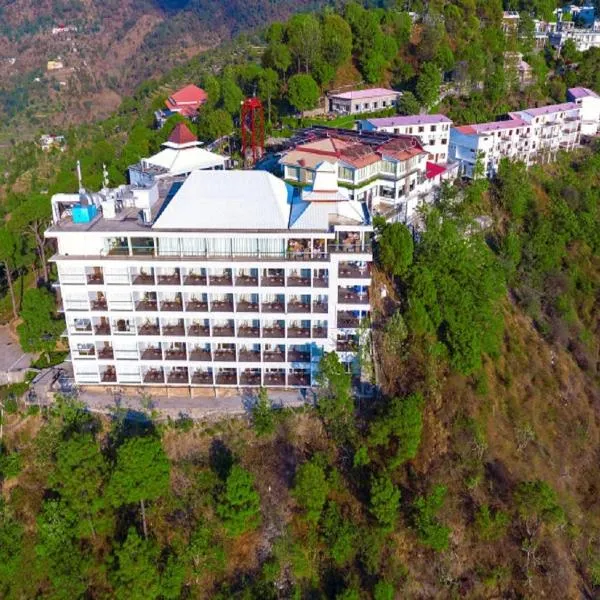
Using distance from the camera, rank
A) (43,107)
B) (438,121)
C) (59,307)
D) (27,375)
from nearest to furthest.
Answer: (27,375), (59,307), (438,121), (43,107)

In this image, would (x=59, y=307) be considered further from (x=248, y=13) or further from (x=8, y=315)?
(x=248, y=13)

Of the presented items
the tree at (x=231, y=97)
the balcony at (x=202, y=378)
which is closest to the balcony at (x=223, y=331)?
the balcony at (x=202, y=378)

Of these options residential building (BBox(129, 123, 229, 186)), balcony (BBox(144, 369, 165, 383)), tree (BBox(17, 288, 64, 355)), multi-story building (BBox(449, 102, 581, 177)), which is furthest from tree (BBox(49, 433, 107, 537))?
multi-story building (BBox(449, 102, 581, 177))

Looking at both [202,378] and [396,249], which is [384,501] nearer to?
[202,378]

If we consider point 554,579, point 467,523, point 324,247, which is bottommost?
point 554,579

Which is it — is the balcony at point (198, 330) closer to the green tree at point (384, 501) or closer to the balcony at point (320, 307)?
the balcony at point (320, 307)

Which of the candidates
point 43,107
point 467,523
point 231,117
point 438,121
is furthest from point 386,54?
point 43,107

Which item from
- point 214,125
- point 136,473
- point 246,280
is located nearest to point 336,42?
point 214,125
